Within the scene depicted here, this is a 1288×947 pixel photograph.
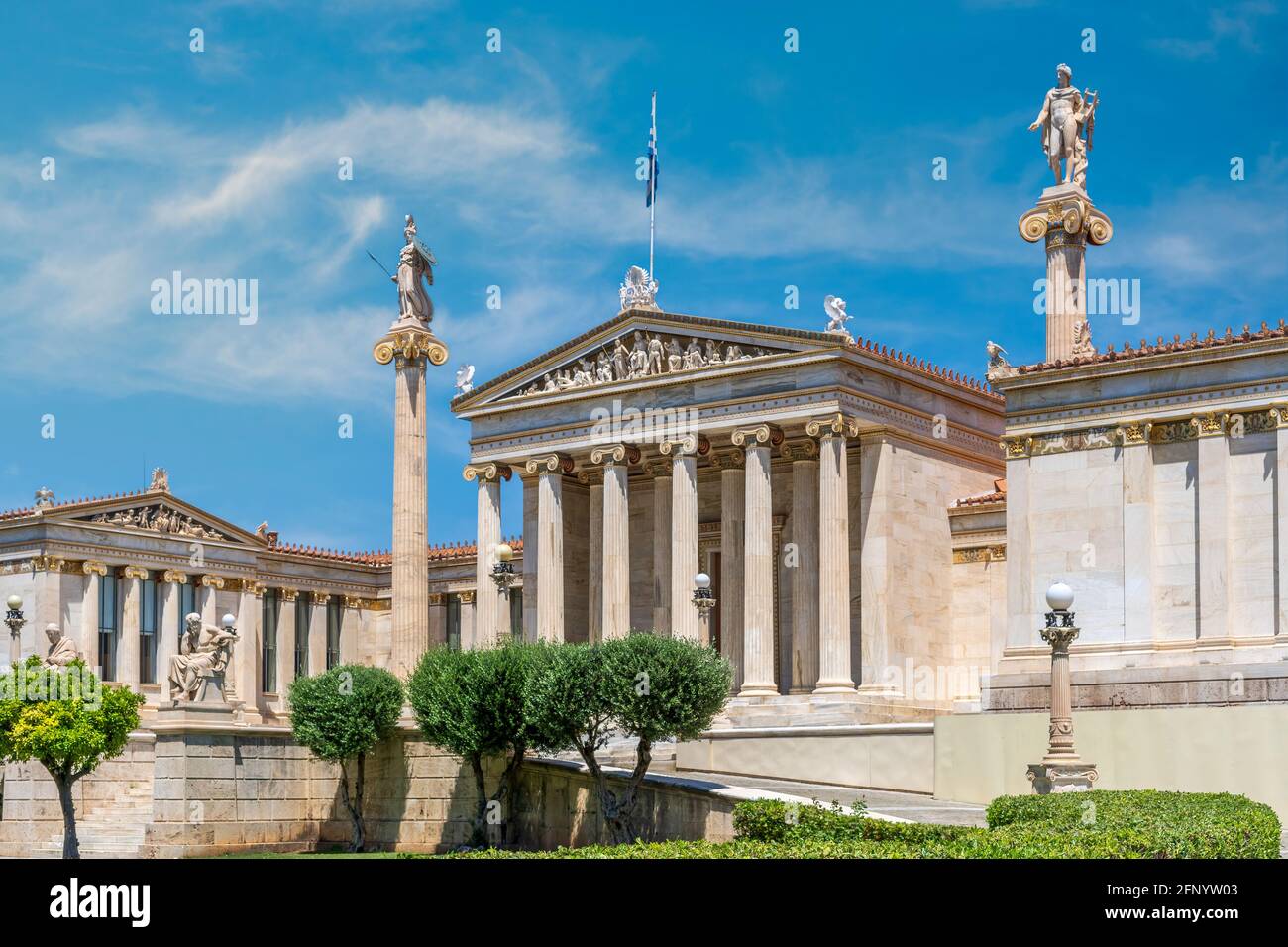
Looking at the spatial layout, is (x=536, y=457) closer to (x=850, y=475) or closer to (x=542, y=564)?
(x=542, y=564)

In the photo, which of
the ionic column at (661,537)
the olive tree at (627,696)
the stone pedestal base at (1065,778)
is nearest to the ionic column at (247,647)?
the ionic column at (661,537)

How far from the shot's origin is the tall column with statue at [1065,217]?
159 feet

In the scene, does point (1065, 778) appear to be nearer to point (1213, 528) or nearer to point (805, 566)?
point (1213, 528)

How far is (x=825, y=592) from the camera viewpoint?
53.1 meters

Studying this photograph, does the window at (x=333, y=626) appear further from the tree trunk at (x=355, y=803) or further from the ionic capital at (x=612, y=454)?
the tree trunk at (x=355, y=803)

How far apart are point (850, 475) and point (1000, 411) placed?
5370 mm

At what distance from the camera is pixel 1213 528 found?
4241cm

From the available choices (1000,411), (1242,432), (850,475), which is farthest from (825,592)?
(1242,432)

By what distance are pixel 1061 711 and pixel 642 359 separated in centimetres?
2661

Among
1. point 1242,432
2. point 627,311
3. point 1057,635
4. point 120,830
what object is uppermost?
point 627,311

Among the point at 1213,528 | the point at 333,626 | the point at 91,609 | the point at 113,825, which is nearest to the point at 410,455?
the point at 113,825

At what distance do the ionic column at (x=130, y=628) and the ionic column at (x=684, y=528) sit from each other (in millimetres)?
24527

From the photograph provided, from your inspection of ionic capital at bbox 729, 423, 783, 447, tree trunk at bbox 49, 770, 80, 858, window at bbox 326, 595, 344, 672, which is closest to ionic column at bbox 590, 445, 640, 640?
ionic capital at bbox 729, 423, 783, 447
